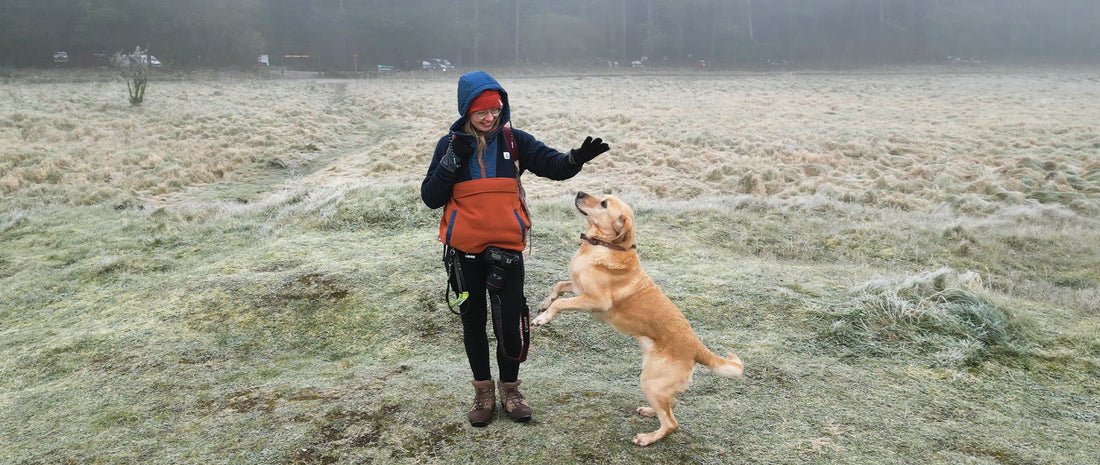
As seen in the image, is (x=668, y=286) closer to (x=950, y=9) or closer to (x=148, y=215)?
(x=148, y=215)

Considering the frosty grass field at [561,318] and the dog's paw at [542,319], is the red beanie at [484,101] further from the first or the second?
the frosty grass field at [561,318]

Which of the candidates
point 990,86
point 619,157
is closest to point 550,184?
point 619,157

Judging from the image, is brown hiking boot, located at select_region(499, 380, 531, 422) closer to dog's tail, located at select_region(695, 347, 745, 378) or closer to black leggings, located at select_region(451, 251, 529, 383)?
black leggings, located at select_region(451, 251, 529, 383)

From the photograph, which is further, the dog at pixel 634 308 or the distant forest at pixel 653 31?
the distant forest at pixel 653 31

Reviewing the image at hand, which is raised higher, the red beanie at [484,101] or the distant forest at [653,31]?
the distant forest at [653,31]

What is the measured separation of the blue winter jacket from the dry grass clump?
282cm

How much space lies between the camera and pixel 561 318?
5.01 meters

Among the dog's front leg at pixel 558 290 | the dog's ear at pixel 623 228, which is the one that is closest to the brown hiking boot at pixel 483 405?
the dog's front leg at pixel 558 290

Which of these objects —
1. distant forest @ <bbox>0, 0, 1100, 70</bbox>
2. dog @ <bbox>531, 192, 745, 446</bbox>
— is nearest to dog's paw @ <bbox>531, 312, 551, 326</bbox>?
dog @ <bbox>531, 192, 745, 446</bbox>

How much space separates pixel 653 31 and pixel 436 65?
17.4 m

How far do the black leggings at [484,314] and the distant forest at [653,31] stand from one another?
43686 millimetres

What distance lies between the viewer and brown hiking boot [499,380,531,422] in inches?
125

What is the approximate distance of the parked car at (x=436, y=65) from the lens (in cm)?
4562

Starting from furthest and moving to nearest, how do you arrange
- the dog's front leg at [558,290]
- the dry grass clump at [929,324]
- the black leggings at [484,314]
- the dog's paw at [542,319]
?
the dry grass clump at [929,324], the dog's front leg at [558,290], the black leggings at [484,314], the dog's paw at [542,319]
